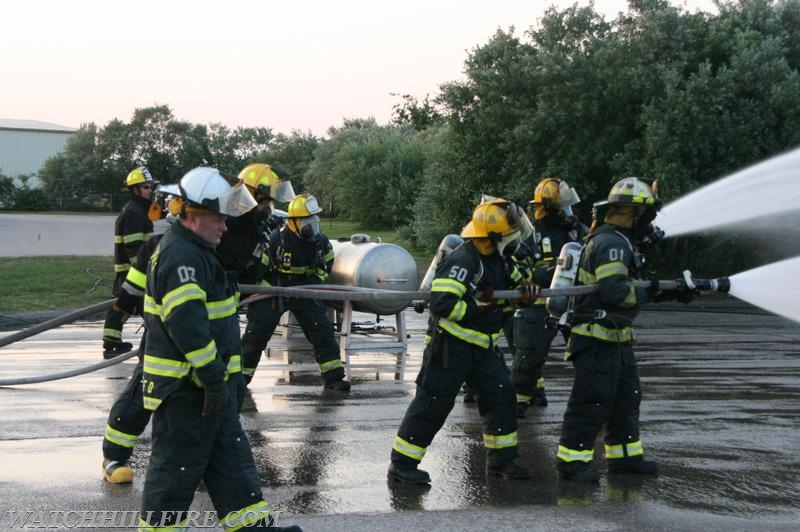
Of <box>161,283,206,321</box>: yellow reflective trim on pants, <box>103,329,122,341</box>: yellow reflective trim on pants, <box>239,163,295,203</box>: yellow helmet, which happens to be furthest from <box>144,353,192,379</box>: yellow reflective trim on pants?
<box>103,329,122,341</box>: yellow reflective trim on pants

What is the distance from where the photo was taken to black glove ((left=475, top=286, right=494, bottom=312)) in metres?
6.35

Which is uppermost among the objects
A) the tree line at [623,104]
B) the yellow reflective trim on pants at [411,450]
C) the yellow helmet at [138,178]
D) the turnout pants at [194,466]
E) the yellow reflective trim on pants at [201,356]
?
the tree line at [623,104]

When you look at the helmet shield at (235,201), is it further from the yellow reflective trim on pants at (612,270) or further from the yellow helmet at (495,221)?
the yellow reflective trim on pants at (612,270)

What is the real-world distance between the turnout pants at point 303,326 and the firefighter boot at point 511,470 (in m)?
3.43

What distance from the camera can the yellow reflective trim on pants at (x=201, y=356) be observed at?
4.41m

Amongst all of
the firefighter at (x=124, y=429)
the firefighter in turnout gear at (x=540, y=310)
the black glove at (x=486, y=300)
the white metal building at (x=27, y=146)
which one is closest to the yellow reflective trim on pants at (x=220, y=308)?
the firefighter at (x=124, y=429)

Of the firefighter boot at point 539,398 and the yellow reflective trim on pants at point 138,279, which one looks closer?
the yellow reflective trim on pants at point 138,279

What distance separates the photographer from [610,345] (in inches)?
257

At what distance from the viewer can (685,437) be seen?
7.80m

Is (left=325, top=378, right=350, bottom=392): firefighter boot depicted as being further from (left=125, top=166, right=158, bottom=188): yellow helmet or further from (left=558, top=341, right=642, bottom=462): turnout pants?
(left=558, top=341, right=642, bottom=462): turnout pants

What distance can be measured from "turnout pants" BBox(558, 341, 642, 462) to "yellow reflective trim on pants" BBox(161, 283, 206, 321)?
2954mm

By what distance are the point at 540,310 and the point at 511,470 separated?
8.52 feet

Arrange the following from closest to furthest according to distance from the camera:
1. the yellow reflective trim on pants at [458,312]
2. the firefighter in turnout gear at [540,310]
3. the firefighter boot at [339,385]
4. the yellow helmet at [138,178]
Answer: the yellow reflective trim on pants at [458,312] → the firefighter in turnout gear at [540,310] → the firefighter boot at [339,385] → the yellow helmet at [138,178]

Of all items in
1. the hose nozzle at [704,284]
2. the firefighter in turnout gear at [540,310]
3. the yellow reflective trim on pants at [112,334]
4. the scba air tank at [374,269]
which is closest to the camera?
the hose nozzle at [704,284]
